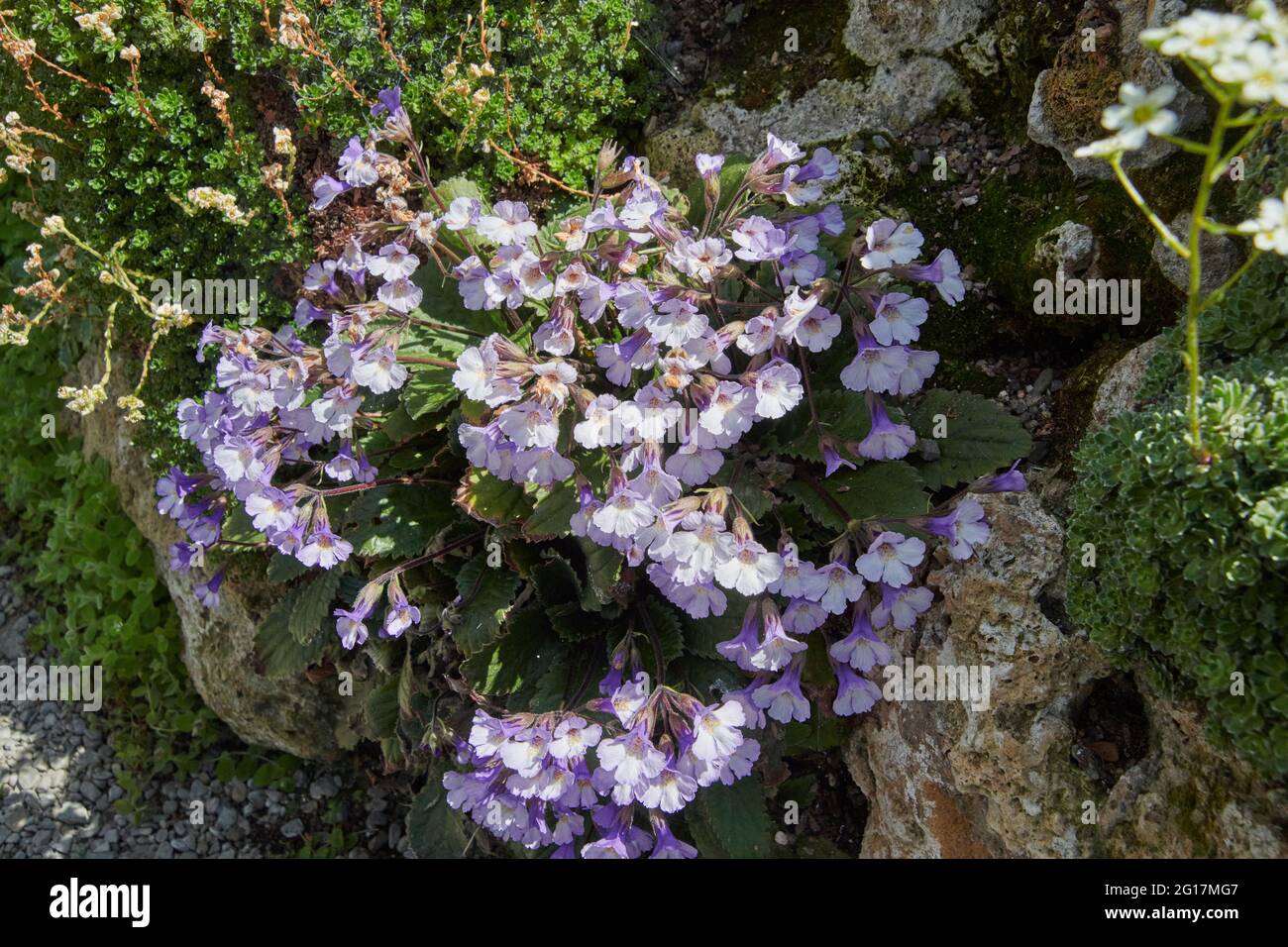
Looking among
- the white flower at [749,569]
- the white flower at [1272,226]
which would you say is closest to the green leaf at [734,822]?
the white flower at [749,569]

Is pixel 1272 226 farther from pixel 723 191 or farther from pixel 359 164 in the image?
pixel 359 164

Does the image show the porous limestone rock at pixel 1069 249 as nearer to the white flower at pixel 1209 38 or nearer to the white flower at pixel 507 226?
the white flower at pixel 1209 38

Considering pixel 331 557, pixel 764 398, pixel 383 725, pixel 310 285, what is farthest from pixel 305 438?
pixel 764 398

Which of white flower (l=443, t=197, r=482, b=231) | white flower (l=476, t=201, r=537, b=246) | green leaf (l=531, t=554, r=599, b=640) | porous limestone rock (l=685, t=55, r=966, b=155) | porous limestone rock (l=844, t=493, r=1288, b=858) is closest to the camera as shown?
porous limestone rock (l=844, t=493, r=1288, b=858)

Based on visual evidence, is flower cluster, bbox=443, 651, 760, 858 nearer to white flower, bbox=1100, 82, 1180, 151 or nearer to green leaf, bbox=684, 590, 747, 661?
green leaf, bbox=684, 590, 747, 661

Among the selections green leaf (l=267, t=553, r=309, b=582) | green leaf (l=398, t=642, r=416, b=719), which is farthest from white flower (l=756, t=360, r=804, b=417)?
green leaf (l=267, t=553, r=309, b=582)

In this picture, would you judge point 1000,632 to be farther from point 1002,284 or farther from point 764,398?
point 1002,284
